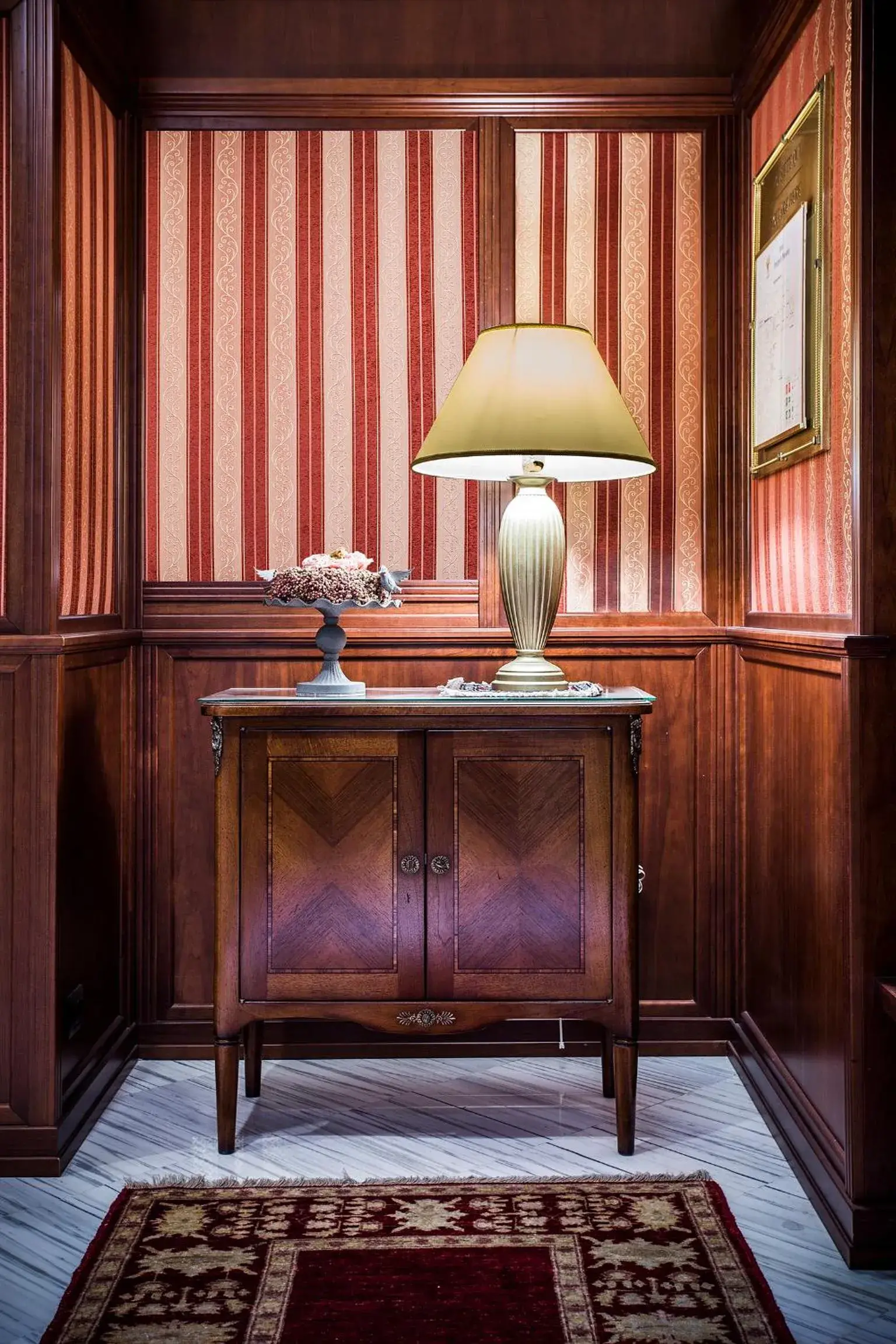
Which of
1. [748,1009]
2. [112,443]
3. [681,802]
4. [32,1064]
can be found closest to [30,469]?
[112,443]

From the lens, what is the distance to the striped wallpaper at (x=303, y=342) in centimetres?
285

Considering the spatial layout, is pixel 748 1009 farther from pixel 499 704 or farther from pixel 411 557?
pixel 411 557

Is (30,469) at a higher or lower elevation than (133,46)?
lower

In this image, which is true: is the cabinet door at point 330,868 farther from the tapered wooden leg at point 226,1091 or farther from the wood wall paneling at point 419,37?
the wood wall paneling at point 419,37

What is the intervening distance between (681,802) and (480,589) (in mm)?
745

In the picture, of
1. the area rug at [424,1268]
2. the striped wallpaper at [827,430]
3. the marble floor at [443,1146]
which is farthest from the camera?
the striped wallpaper at [827,430]

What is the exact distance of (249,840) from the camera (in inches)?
89.1

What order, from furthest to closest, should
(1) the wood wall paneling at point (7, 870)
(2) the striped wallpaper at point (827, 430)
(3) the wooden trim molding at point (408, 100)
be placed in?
(3) the wooden trim molding at point (408, 100)
(1) the wood wall paneling at point (7, 870)
(2) the striped wallpaper at point (827, 430)

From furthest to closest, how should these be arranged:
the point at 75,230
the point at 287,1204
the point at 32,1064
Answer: the point at 75,230 → the point at 32,1064 → the point at 287,1204

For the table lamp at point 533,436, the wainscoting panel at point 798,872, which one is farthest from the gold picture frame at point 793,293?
the wainscoting panel at point 798,872

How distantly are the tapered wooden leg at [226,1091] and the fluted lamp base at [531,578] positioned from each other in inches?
35.8

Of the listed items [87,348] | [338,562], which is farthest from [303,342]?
[338,562]

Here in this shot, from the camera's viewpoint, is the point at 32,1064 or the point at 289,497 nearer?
the point at 32,1064

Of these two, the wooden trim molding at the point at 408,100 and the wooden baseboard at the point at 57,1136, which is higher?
the wooden trim molding at the point at 408,100
